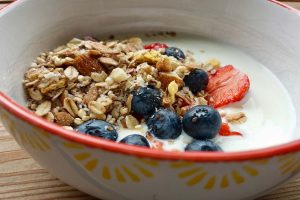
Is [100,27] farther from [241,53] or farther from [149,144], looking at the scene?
[149,144]

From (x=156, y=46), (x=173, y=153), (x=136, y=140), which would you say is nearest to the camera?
(x=173, y=153)

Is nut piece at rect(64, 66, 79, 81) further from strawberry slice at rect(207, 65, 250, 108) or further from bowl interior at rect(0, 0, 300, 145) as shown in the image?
strawberry slice at rect(207, 65, 250, 108)

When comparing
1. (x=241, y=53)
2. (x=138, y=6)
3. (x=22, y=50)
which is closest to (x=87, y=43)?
(x=22, y=50)

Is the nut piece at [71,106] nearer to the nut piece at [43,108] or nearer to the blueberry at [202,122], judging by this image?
the nut piece at [43,108]

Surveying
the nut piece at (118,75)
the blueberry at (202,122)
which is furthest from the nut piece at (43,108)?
the blueberry at (202,122)

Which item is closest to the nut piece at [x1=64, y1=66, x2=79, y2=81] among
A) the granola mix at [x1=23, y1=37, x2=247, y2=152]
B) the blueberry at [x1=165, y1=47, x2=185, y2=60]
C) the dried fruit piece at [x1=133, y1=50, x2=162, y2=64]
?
the granola mix at [x1=23, y1=37, x2=247, y2=152]

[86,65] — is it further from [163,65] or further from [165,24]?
[165,24]

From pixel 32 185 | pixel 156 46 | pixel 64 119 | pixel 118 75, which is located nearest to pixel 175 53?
pixel 156 46
